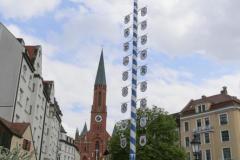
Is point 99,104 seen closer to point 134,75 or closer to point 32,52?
point 32,52

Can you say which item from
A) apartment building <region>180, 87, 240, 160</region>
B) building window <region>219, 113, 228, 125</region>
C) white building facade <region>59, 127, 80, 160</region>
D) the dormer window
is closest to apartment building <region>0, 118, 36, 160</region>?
apartment building <region>180, 87, 240, 160</region>

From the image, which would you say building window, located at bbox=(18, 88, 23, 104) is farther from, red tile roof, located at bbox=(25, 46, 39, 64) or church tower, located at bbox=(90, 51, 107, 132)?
church tower, located at bbox=(90, 51, 107, 132)

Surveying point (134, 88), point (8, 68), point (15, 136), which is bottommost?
point (15, 136)

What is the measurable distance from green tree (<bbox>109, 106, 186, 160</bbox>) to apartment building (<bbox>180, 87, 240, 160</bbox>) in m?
11.4

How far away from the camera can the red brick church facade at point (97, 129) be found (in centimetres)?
12291

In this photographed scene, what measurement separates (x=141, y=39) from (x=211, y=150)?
37482 mm

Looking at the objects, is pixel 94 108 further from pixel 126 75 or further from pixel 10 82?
pixel 126 75

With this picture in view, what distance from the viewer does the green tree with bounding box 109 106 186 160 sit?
42.3 m

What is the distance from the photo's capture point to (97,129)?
→ 125 m

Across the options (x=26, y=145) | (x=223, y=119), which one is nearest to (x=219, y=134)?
(x=223, y=119)

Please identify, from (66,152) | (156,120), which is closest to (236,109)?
(156,120)

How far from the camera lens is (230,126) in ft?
179

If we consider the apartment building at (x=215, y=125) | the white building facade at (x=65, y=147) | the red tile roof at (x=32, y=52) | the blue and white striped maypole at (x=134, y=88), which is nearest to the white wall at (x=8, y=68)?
the red tile roof at (x=32, y=52)

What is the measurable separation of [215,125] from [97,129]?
72898 mm
